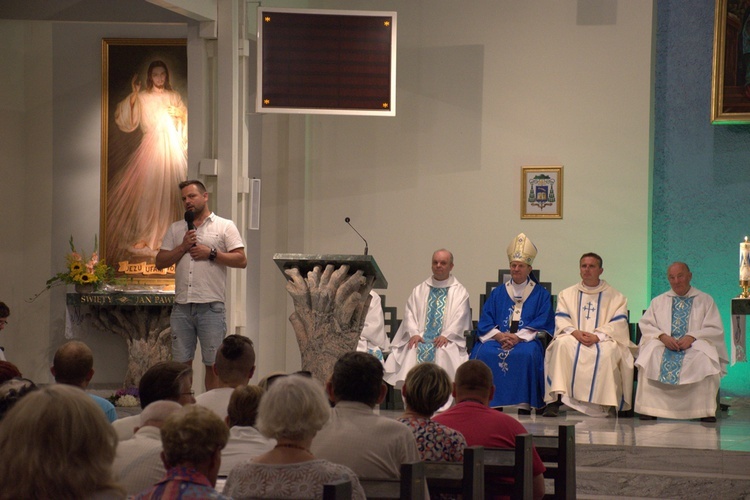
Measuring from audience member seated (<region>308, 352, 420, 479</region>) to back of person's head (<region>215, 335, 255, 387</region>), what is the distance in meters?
0.73

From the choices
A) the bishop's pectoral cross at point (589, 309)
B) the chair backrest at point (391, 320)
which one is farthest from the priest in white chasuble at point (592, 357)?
the chair backrest at point (391, 320)

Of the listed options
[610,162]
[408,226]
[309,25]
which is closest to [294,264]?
[309,25]

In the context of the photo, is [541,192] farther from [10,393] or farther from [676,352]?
[10,393]

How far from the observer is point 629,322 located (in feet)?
28.5

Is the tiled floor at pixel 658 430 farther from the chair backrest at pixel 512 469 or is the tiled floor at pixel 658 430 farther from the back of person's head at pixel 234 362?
the back of person's head at pixel 234 362

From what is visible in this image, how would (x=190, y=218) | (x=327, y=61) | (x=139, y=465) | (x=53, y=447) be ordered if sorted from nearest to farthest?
(x=53, y=447) → (x=139, y=465) → (x=190, y=218) → (x=327, y=61)

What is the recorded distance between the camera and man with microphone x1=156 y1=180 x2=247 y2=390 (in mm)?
6410

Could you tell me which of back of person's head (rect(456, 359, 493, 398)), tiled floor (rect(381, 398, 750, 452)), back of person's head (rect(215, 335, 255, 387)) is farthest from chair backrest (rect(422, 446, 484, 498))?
tiled floor (rect(381, 398, 750, 452))

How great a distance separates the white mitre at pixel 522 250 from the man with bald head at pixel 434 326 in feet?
1.63

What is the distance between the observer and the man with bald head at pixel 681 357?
7.70 meters

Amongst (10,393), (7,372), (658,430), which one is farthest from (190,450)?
(658,430)

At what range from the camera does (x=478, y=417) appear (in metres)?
3.92

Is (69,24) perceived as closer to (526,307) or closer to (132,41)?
(132,41)

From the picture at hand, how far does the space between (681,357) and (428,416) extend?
4.61 metres
